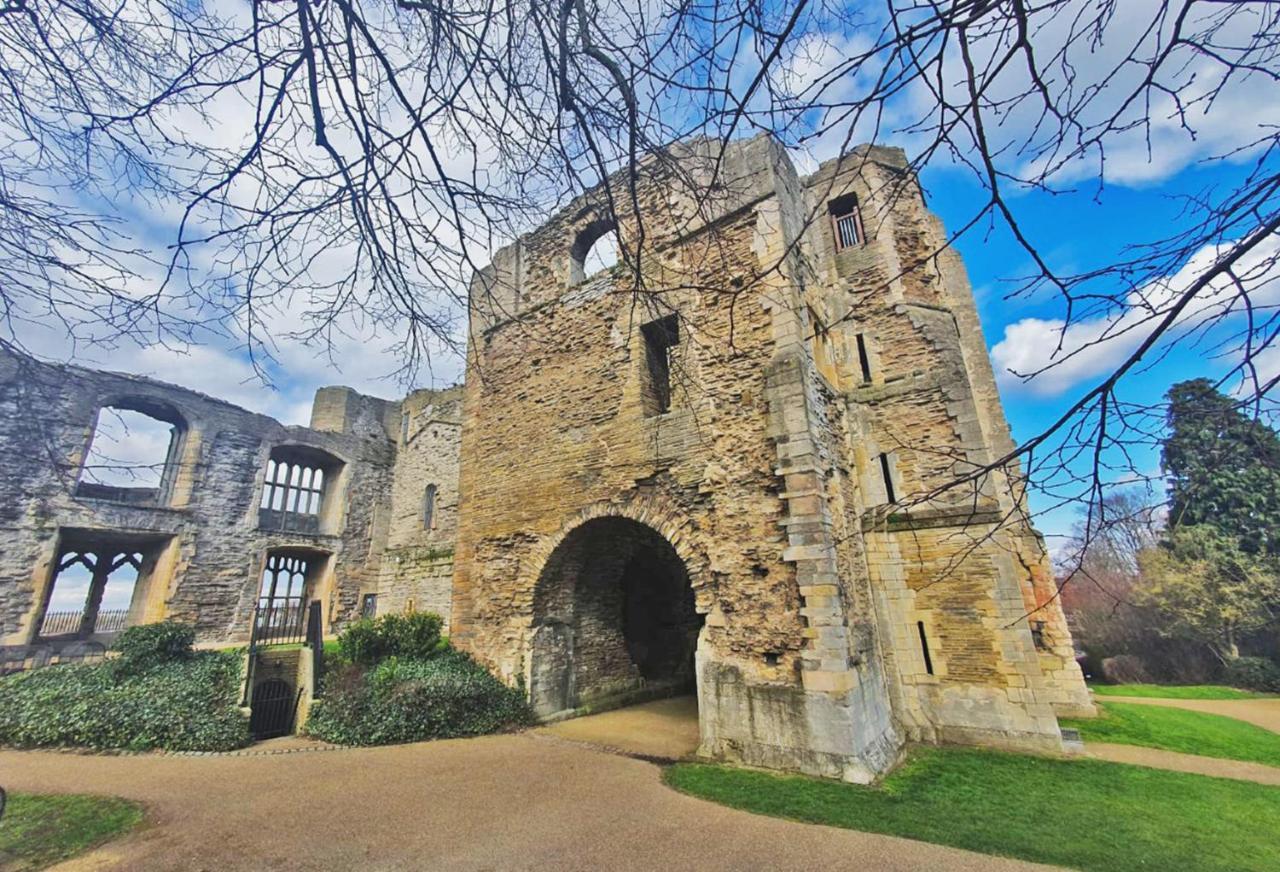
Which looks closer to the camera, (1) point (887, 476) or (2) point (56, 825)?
(2) point (56, 825)

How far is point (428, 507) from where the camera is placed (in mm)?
19891

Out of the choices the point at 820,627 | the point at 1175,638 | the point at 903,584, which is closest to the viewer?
the point at 820,627

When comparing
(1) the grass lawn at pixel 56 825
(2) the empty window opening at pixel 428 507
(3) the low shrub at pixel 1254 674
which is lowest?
(3) the low shrub at pixel 1254 674

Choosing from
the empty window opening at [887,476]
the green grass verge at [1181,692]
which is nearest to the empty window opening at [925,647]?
the empty window opening at [887,476]

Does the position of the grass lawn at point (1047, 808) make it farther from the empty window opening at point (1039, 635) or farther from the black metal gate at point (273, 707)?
the black metal gate at point (273, 707)

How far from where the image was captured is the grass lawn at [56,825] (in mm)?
4570

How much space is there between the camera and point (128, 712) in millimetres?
8102

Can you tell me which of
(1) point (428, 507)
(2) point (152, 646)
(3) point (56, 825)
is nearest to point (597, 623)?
(3) point (56, 825)

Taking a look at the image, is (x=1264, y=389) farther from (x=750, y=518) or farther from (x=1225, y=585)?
(x=1225, y=585)

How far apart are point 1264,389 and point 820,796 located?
18.8ft

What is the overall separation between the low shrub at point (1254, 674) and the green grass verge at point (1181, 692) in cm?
29

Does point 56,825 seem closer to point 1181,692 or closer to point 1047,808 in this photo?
point 1047,808

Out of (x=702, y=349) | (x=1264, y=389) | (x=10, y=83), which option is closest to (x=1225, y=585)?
(x=702, y=349)

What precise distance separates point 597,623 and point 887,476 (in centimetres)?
608
